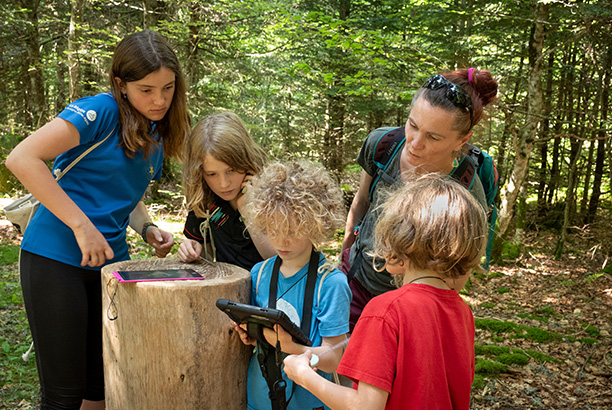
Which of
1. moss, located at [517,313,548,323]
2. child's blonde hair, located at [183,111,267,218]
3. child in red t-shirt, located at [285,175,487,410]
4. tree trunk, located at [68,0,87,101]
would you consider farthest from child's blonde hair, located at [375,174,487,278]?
tree trunk, located at [68,0,87,101]

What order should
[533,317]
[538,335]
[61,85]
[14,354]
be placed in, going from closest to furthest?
[14,354], [538,335], [533,317], [61,85]

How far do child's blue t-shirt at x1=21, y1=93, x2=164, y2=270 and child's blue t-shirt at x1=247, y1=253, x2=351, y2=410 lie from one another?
2.86ft

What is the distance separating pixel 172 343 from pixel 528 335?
511cm

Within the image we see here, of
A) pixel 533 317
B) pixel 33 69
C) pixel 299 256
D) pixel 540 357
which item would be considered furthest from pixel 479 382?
pixel 33 69

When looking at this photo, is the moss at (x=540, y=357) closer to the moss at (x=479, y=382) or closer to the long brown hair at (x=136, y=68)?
the moss at (x=479, y=382)

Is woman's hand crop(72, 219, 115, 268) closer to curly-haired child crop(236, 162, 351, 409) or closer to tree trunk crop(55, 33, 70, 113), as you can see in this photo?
curly-haired child crop(236, 162, 351, 409)

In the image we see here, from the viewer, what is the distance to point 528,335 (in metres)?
5.57

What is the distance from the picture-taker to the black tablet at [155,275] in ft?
6.31

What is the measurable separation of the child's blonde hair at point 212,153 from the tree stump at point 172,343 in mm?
643

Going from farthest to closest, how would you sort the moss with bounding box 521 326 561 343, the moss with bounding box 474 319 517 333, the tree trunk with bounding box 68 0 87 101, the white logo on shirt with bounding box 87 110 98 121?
the tree trunk with bounding box 68 0 87 101
the moss with bounding box 474 319 517 333
the moss with bounding box 521 326 561 343
the white logo on shirt with bounding box 87 110 98 121

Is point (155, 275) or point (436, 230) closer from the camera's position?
point (436, 230)

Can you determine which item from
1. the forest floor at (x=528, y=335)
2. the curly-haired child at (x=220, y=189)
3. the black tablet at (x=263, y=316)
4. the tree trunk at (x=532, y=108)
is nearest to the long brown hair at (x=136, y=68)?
the curly-haired child at (x=220, y=189)

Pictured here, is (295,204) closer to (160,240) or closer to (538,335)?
(160,240)

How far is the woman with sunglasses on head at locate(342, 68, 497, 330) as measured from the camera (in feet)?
7.03
